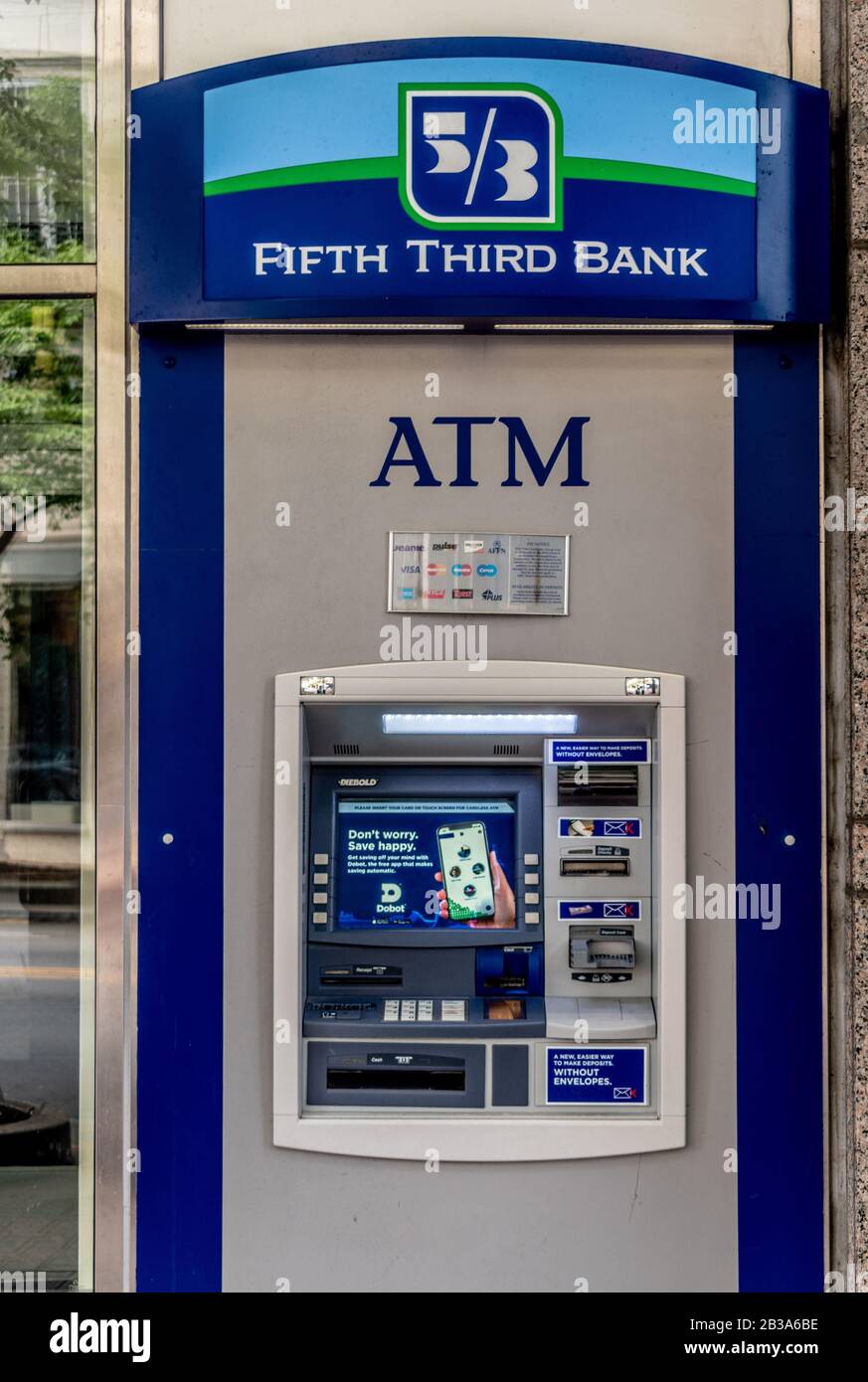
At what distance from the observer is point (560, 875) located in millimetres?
2883

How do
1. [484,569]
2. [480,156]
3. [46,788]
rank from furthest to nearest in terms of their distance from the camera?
[46,788], [484,569], [480,156]

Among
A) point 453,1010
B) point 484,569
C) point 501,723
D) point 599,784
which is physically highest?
point 484,569

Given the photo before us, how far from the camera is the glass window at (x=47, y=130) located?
303 centimetres

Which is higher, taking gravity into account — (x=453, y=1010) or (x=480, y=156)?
(x=480, y=156)

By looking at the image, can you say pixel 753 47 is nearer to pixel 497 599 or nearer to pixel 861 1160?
pixel 497 599

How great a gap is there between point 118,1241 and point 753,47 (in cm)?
343

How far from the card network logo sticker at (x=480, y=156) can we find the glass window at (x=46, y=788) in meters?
0.94

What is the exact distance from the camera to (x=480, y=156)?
9.27 feet

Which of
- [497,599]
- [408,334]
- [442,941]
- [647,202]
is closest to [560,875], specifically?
[442,941]

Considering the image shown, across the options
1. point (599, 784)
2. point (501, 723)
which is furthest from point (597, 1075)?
point (501, 723)

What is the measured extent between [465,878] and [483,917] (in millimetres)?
107

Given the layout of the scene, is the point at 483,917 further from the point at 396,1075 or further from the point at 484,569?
the point at 484,569

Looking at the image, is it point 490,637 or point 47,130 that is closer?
point 490,637

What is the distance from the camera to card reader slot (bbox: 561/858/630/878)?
9.46 feet
